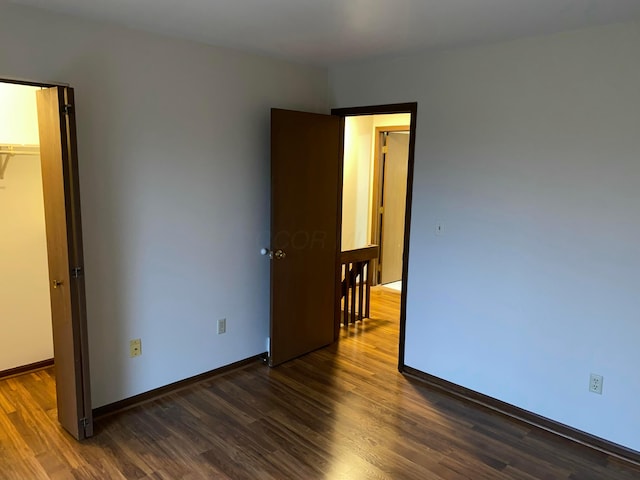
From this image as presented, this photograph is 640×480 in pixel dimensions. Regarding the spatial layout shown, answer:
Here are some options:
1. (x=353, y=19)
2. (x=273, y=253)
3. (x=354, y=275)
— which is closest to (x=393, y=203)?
(x=354, y=275)

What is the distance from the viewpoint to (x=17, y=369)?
11.2 feet

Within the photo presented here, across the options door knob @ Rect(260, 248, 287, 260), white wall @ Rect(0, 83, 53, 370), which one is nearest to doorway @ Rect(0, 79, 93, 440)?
white wall @ Rect(0, 83, 53, 370)

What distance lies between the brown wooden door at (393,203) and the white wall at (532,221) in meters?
2.52

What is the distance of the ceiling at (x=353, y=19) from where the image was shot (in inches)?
87.4

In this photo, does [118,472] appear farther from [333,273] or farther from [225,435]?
Answer: [333,273]

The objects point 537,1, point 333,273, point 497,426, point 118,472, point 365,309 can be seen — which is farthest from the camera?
point 365,309

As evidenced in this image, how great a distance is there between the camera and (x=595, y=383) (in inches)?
107

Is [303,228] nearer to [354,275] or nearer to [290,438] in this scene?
[354,275]

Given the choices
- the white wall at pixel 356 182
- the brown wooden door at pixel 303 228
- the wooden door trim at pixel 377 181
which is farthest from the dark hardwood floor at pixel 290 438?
the wooden door trim at pixel 377 181

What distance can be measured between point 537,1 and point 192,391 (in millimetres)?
3042

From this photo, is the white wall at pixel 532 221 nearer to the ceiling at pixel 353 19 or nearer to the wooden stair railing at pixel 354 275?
the ceiling at pixel 353 19

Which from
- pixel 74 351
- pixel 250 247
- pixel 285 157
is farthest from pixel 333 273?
pixel 74 351

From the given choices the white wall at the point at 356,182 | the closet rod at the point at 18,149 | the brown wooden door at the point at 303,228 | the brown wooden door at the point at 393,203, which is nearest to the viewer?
the closet rod at the point at 18,149

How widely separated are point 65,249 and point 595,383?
3010 millimetres
